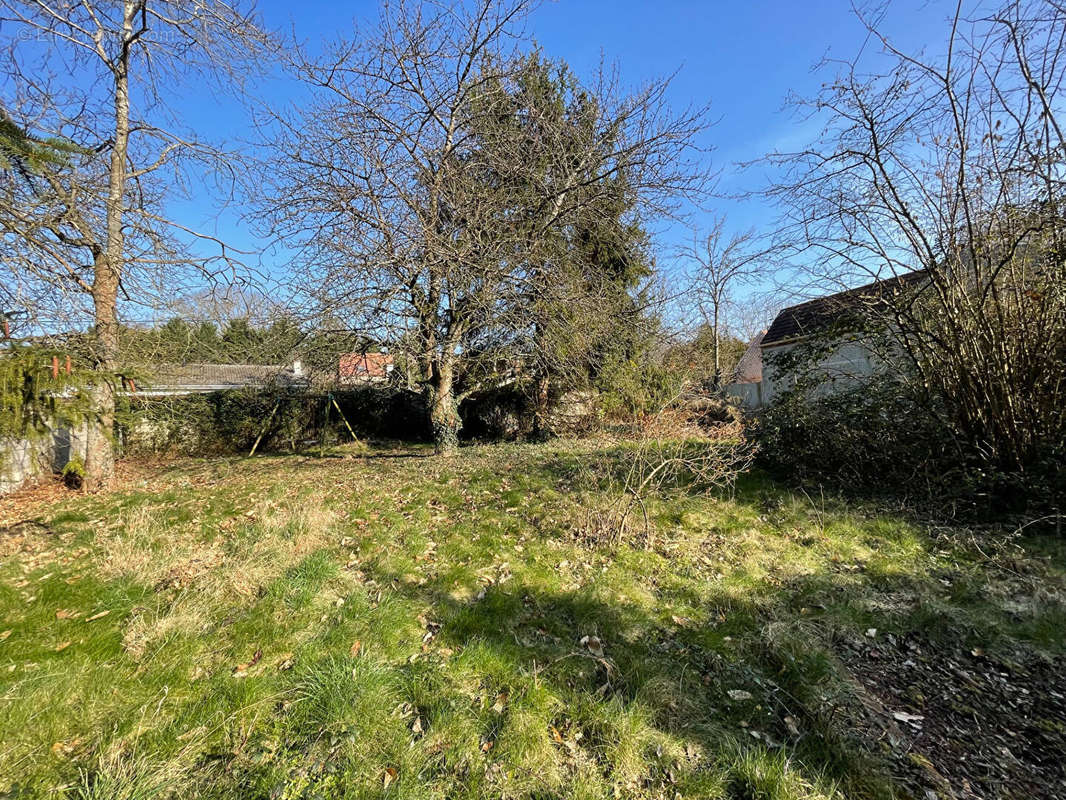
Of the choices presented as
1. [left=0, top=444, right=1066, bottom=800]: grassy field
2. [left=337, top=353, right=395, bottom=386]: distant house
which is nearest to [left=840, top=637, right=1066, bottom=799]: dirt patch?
[left=0, top=444, right=1066, bottom=800]: grassy field

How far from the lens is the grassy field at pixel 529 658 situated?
1.89 metres

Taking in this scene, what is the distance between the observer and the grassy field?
189cm

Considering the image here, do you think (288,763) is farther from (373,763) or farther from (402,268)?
(402,268)

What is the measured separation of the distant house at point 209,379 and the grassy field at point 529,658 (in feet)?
13.5

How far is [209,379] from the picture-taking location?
16562mm

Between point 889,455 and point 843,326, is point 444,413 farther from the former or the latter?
point 889,455

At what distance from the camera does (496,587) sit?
11.7ft

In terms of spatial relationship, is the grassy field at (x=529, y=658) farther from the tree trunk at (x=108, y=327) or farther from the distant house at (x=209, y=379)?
the distant house at (x=209, y=379)

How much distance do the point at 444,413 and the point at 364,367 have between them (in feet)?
8.29

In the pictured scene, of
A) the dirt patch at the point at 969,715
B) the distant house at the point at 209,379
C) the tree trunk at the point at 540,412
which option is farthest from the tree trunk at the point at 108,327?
the dirt patch at the point at 969,715

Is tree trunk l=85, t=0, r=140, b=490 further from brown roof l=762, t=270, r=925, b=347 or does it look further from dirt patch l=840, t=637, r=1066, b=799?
brown roof l=762, t=270, r=925, b=347

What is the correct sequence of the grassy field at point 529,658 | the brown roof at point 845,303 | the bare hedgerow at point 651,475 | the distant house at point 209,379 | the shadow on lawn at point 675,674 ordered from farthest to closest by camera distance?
1. the distant house at point 209,379
2. the brown roof at point 845,303
3. the bare hedgerow at point 651,475
4. the shadow on lawn at point 675,674
5. the grassy field at point 529,658

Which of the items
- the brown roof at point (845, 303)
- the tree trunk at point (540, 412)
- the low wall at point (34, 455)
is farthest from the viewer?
the tree trunk at point (540, 412)

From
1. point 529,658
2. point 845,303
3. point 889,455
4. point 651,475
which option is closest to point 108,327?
point 529,658
